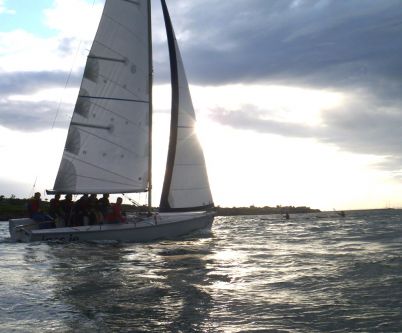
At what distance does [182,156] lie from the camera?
1009 inches

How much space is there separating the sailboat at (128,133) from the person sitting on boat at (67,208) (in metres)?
0.46

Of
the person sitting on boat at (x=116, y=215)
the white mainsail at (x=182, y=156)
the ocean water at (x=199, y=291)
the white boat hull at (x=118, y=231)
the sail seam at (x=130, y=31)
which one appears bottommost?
the ocean water at (x=199, y=291)

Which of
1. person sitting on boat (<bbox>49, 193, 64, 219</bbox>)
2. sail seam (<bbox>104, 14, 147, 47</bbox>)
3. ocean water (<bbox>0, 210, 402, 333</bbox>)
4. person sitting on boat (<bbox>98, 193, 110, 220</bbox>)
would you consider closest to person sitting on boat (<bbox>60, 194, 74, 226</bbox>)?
person sitting on boat (<bbox>49, 193, 64, 219</bbox>)

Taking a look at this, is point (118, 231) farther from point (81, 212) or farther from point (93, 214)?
point (81, 212)

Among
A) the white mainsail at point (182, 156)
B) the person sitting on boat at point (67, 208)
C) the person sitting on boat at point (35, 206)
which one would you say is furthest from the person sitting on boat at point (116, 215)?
the white mainsail at point (182, 156)

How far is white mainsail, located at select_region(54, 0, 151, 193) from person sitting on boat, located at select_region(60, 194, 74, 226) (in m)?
0.55

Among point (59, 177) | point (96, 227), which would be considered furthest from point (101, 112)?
point (96, 227)

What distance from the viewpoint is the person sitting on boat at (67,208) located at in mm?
21900

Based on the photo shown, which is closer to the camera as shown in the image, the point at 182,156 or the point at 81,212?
the point at 81,212

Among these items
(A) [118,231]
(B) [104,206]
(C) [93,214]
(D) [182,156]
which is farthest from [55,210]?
(D) [182,156]

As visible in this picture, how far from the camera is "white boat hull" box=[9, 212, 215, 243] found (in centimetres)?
2005

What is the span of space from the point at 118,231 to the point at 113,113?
6146 millimetres

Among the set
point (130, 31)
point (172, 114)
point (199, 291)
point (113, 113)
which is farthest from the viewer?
point (172, 114)

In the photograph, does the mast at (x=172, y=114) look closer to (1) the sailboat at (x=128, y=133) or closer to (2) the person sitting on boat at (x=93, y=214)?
(1) the sailboat at (x=128, y=133)
